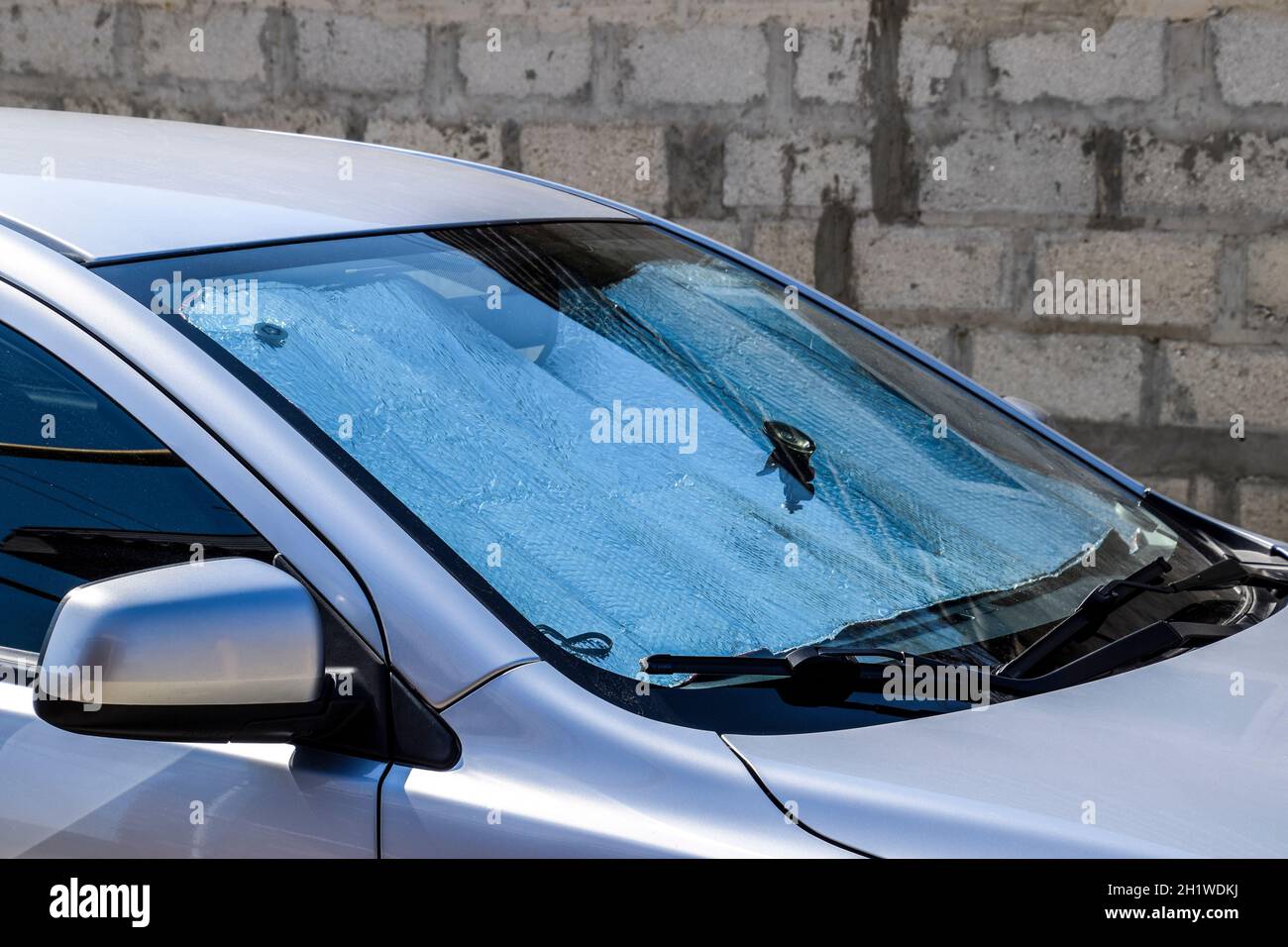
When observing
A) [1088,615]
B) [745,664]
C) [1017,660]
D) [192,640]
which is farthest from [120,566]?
[1088,615]

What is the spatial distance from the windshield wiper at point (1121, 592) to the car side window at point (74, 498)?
0.87 m

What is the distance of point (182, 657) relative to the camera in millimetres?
1261

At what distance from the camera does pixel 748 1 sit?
469cm

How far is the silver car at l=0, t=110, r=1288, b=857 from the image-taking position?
1.27m

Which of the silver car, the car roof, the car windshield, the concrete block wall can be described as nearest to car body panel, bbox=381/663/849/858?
the silver car

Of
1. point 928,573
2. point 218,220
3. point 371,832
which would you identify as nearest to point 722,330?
point 928,573

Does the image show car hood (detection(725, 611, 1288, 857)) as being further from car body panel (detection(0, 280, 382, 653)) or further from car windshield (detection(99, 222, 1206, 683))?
car body panel (detection(0, 280, 382, 653))

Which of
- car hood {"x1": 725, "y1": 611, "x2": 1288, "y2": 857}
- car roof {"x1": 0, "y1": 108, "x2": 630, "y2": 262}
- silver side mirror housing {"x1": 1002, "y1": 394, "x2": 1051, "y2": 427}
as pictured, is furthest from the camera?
silver side mirror housing {"x1": 1002, "y1": 394, "x2": 1051, "y2": 427}

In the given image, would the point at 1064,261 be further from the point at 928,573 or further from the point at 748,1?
the point at 928,573

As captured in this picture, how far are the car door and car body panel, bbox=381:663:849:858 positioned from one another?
0.07 metres

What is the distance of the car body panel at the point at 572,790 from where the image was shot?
1.23m

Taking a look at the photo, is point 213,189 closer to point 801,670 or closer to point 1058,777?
point 801,670

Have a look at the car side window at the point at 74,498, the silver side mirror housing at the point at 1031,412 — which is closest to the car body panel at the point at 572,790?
the car side window at the point at 74,498

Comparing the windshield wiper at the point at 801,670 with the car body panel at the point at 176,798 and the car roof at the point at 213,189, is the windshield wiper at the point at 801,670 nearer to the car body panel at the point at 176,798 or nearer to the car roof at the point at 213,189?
the car body panel at the point at 176,798
